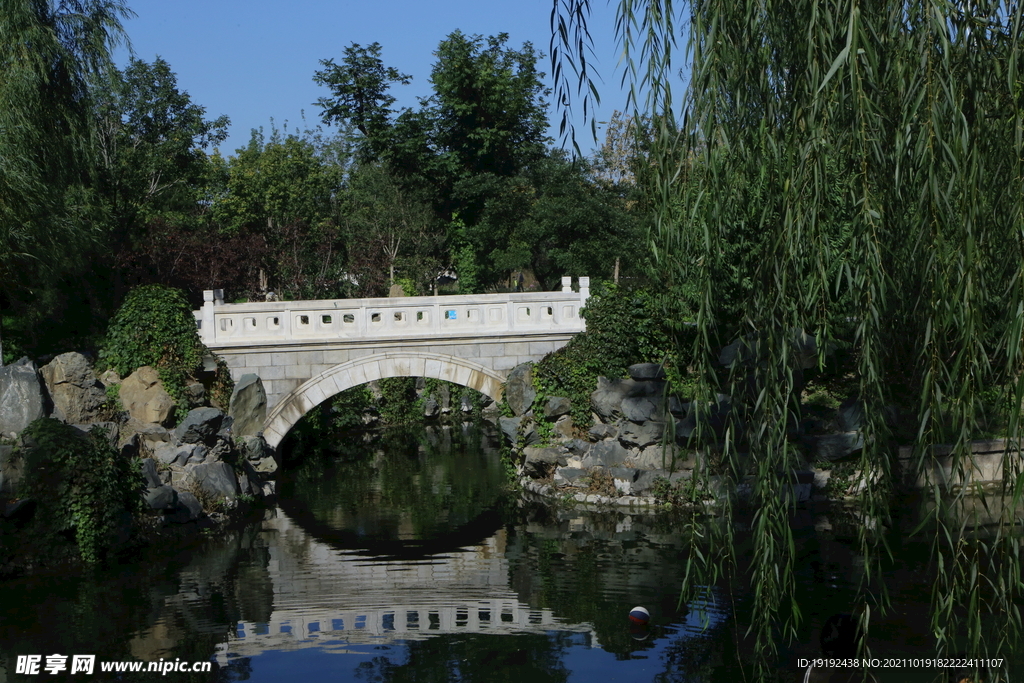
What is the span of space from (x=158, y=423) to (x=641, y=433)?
799 cm

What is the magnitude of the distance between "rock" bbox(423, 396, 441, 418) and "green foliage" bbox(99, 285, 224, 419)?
454 inches

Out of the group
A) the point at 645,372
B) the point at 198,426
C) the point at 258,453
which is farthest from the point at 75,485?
the point at 645,372

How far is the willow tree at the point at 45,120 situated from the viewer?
13.2 m

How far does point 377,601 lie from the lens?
10906 mm

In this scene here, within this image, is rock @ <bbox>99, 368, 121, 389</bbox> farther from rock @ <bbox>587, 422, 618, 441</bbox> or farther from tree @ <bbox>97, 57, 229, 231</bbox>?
rock @ <bbox>587, 422, 618, 441</bbox>

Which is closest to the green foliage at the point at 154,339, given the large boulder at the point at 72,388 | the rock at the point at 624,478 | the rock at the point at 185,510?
the large boulder at the point at 72,388

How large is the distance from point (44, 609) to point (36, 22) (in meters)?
8.86

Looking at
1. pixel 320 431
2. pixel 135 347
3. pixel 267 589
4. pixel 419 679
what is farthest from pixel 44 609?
pixel 320 431

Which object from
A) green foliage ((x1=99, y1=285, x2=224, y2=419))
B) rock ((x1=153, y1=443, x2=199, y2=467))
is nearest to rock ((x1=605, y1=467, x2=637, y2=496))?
rock ((x1=153, y1=443, x2=199, y2=467))

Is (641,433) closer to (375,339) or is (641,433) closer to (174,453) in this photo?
(375,339)

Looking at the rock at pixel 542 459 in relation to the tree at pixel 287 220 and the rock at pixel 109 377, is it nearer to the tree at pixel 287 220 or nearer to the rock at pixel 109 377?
the rock at pixel 109 377

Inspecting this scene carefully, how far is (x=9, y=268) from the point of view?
14398mm

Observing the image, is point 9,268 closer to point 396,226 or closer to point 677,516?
point 677,516

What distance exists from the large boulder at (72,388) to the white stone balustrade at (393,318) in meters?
2.18
